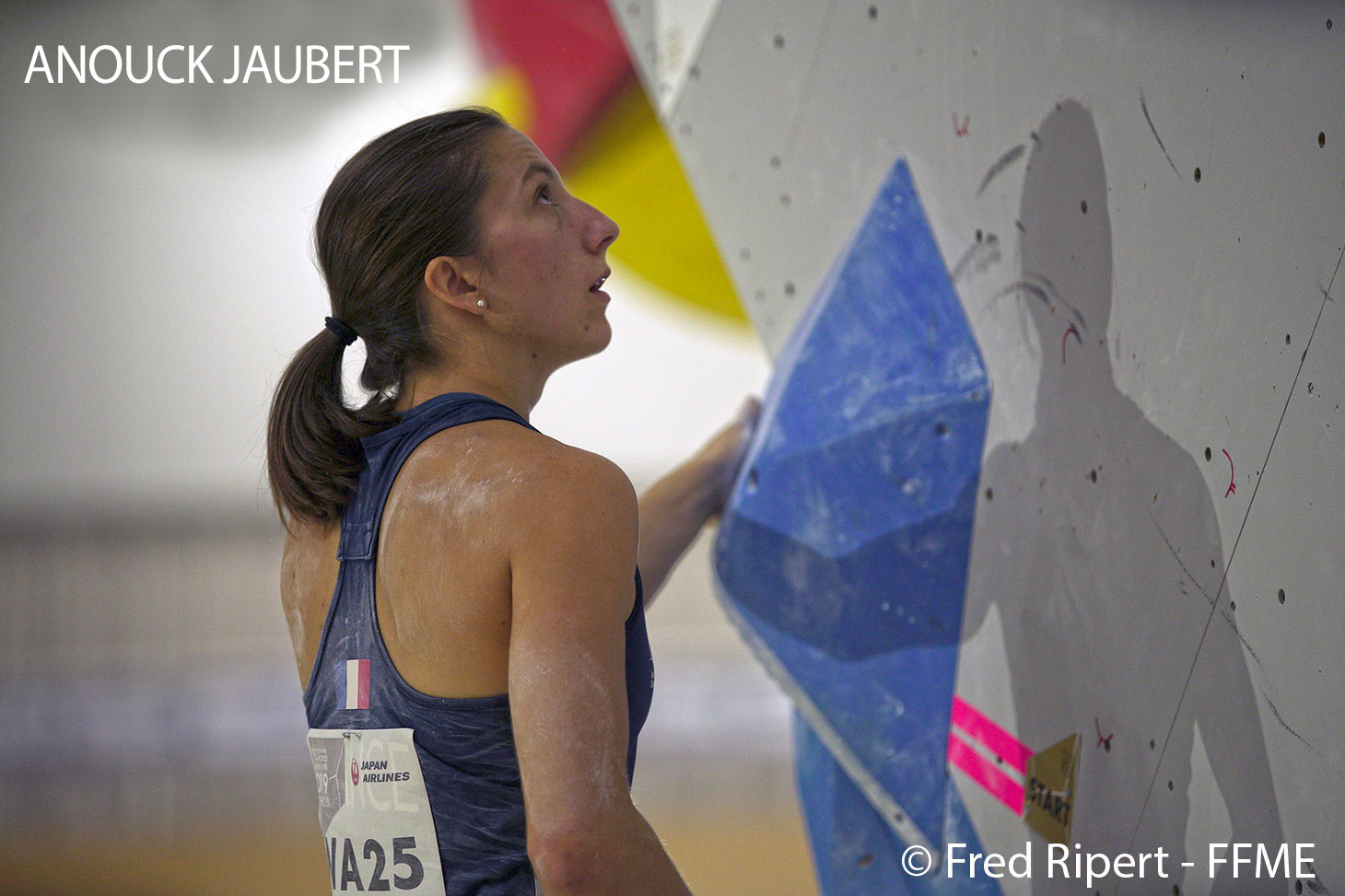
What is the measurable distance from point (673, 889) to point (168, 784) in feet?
10.1

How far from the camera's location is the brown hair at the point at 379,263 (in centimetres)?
84

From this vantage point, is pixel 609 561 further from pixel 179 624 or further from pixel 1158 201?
pixel 179 624

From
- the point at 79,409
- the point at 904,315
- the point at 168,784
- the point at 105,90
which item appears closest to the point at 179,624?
the point at 168,784

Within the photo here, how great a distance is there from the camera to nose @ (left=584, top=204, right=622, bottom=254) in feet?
3.01

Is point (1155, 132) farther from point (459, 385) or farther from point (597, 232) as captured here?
point (459, 385)

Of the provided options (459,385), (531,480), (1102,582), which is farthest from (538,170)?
(1102,582)

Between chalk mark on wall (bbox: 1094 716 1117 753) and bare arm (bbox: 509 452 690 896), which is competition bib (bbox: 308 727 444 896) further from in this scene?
chalk mark on wall (bbox: 1094 716 1117 753)

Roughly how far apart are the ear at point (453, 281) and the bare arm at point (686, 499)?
0.50 metres

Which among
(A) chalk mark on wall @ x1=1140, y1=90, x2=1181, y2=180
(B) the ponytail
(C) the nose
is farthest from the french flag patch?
(A) chalk mark on wall @ x1=1140, y1=90, x2=1181, y2=180

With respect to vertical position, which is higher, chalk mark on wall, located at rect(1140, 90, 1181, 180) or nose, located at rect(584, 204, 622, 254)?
chalk mark on wall, located at rect(1140, 90, 1181, 180)

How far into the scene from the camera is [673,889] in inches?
27.4

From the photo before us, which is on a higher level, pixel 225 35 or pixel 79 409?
pixel 225 35

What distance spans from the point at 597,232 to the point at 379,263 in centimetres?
18

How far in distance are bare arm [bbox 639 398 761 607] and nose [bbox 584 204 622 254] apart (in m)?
0.47
